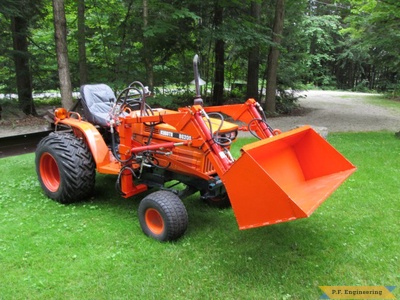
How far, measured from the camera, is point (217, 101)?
1408cm

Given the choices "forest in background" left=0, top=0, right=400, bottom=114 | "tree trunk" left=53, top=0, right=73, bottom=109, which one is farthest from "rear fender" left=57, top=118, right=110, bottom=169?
"forest in background" left=0, top=0, right=400, bottom=114

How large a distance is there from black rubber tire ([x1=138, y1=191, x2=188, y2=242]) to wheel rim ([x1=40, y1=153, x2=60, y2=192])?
1.65 m

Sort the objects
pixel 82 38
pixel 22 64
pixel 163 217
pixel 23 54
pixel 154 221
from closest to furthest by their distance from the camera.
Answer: pixel 163 217 < pixel 154 221 < pixel 82 38 < pixel 23 54 < pixel 22 64

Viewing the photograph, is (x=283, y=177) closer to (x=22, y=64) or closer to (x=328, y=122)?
(x=328, y=122)

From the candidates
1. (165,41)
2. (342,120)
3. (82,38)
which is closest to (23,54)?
(82,38)

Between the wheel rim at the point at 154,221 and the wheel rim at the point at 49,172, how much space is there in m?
1.65

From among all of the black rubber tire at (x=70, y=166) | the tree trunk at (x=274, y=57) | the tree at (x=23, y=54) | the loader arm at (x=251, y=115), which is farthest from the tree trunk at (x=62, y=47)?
the tree trunk at (x=274, y=57)

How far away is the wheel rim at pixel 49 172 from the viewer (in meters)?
4.50

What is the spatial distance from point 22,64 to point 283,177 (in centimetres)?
1198

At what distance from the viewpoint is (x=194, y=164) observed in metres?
3.46

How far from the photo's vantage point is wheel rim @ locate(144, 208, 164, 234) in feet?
11.1

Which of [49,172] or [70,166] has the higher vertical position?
[70,166]

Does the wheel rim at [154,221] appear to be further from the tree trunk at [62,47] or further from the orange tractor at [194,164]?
the tree trunk at [62,47]

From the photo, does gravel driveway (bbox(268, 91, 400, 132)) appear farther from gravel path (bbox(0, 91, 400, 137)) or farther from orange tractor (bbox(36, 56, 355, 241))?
orange tractor (bbox(36, 56, 355, 241))
